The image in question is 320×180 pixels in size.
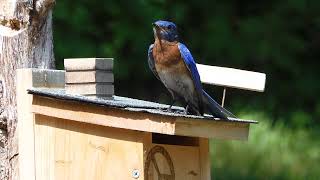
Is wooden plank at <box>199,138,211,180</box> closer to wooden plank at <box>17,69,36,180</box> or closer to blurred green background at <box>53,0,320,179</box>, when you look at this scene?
wooden plank at <box>17,69,36,180</box>

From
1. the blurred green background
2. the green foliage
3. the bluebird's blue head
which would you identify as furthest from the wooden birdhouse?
the green foliage

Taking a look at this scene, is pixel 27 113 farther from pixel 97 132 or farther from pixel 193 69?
pixel 193 69

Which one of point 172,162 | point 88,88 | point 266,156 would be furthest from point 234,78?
point 266,156

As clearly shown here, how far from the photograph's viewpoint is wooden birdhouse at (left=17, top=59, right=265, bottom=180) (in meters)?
4.36

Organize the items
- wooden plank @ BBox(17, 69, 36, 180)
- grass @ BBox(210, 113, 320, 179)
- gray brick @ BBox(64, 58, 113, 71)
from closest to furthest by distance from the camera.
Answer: gray brick @ BBox(64, 58, 113, 71), wooden plank @ BBox(17, 69, 36, 180), grass @ BBox(210, 113, 320, 179)

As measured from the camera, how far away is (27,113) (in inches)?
183

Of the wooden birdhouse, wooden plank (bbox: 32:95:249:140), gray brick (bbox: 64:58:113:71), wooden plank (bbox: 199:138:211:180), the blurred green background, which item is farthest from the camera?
the blurred green background

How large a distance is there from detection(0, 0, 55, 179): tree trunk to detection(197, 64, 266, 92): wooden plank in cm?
73

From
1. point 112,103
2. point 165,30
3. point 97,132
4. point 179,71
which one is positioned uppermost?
point 165,30

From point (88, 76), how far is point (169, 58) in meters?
0.34

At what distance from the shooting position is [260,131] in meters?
8.02

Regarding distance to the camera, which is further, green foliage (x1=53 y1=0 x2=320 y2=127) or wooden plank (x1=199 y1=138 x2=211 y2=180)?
green foliage (x1=53 y1=0 x2=320 y2=127)

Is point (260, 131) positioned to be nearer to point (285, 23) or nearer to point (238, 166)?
point (238, 166)

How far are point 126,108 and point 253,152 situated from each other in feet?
11.0
